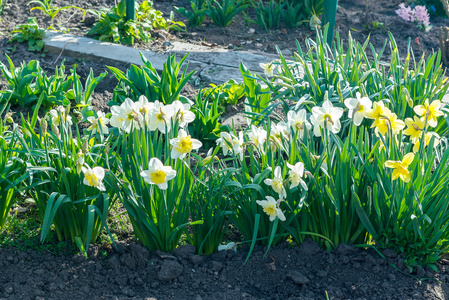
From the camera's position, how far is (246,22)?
5.17 metres

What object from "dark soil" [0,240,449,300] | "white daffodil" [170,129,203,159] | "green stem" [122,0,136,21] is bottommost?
"dark soil" [0,240,449,300]

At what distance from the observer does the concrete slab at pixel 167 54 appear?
3.85 metres

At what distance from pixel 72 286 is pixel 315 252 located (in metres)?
0.98

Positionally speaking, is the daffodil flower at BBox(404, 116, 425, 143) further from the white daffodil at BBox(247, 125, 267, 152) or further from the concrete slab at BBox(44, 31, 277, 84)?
the concrete slab at BBox(44, 31, 277, 84)

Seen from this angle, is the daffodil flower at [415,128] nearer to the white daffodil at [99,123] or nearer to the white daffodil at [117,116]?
the white daffodil at [117,116]

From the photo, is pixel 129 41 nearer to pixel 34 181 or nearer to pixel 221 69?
pixel 221 69

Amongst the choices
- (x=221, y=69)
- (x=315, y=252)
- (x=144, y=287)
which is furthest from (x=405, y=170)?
(x=221, y=69)

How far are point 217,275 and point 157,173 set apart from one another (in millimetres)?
547

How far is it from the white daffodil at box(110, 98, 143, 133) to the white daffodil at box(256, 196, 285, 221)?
1.77ft

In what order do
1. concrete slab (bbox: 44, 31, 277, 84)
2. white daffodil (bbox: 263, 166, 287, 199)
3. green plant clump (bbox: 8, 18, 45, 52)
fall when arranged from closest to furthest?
1. white daffodil (bbox: 263, 166, 287, 199)
2. concrete slab (bbox: 44, 31, 277, 84)
3. green plant clump (bbox: 8, 18, 45, 52)

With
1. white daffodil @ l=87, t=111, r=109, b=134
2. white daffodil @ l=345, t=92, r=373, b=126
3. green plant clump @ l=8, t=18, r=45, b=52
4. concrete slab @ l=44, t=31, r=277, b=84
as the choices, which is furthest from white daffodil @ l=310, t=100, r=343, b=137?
green plant clump @ l=8, t=18, r=45, b=52

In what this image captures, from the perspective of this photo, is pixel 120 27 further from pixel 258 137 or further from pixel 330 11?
pixel 258 137

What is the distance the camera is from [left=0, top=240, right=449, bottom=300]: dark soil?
1853 millimetres

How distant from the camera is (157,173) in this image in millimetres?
1673
